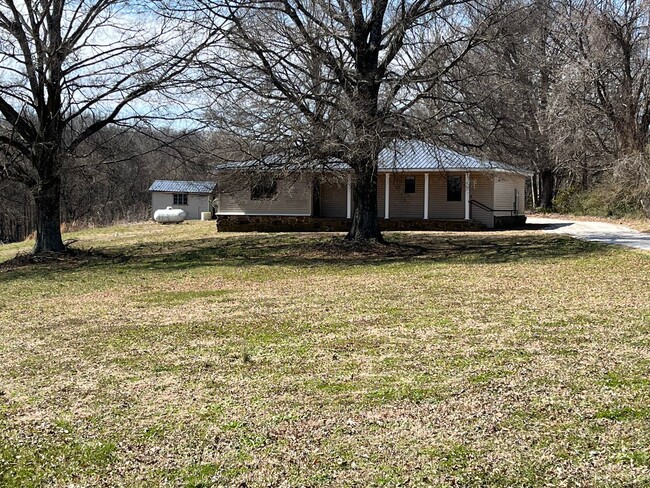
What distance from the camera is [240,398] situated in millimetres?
4727

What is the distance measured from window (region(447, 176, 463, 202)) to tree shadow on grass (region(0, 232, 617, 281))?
5.34 metres

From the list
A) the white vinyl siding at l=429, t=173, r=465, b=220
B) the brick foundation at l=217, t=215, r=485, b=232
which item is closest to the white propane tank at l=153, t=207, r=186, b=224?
the brick foundation at l=217, t=215, r=485, b=232

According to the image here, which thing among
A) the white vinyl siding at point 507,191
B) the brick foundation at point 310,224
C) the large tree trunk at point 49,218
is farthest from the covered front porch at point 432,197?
the large tree trunk at point 49,218

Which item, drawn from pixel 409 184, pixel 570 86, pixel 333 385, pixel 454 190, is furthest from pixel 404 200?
pixel 333 385

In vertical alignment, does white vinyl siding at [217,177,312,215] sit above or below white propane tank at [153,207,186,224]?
above

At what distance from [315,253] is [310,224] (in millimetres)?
9628

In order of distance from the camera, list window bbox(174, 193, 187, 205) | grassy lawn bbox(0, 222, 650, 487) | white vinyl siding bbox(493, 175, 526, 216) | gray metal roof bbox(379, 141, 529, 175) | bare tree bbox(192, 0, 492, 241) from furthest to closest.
Answer: window bbox(174, 193, 187, 205) < white vinyl siding bbox(493, 175, 526, 216) < gray metal roof bbox(379, 141, 529, 175) < bare tree bbox(192, 0, 492, 241) < grassy lawn bbox(0, 222, 650, 487)

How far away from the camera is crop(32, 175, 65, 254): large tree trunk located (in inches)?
663

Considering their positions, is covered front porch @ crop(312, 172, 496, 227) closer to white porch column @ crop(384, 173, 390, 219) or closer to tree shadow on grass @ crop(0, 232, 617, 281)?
white porch column @ crop(384, 173, 390, 219)

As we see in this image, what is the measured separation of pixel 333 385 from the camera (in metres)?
4.97

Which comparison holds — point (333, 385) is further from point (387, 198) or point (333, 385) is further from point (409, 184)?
point (409, 184)

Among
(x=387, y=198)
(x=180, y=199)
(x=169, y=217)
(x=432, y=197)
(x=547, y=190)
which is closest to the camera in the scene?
(x=387, y=198)

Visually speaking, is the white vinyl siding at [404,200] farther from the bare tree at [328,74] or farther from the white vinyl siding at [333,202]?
the bare tree at [328,74]

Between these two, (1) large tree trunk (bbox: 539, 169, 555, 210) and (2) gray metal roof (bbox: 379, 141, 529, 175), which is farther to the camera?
(1) large tree trunk (bbox: 539, 169, 555, 210)
